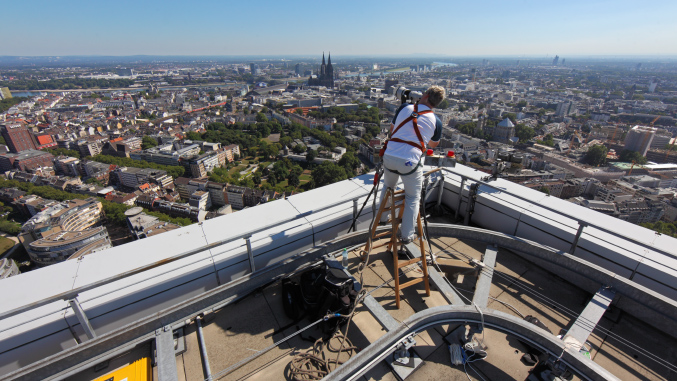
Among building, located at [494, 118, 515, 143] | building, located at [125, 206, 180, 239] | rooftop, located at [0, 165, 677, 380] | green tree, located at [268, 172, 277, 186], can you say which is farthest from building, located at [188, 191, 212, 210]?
building, located at [494, 118, 515, 143]

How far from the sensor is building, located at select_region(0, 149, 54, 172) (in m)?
38.1

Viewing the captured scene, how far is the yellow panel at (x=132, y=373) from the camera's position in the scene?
2.05 m

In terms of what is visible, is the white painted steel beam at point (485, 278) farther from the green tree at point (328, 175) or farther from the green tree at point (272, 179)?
the green tree at point (272, 179)

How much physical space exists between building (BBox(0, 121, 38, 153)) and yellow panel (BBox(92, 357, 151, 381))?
6331 centimetres

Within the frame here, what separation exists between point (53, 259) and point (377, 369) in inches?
1119

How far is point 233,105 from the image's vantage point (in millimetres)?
76250

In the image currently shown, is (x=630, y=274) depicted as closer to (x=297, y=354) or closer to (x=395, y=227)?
(x=395, y=227)

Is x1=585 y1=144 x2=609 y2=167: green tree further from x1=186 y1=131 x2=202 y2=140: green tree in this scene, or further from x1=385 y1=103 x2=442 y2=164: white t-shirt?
x1=186 y1=131 x2=202 y2=140: green tree

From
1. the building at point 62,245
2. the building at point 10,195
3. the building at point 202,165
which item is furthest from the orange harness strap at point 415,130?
the building at point 10,195

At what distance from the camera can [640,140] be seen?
4231 cm

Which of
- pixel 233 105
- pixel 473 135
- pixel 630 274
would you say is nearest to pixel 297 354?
pixel 630 274

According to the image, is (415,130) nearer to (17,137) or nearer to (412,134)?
(412,134)

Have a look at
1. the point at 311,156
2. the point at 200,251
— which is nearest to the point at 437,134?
the point at 200,251

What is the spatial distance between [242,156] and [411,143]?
4643 cm
